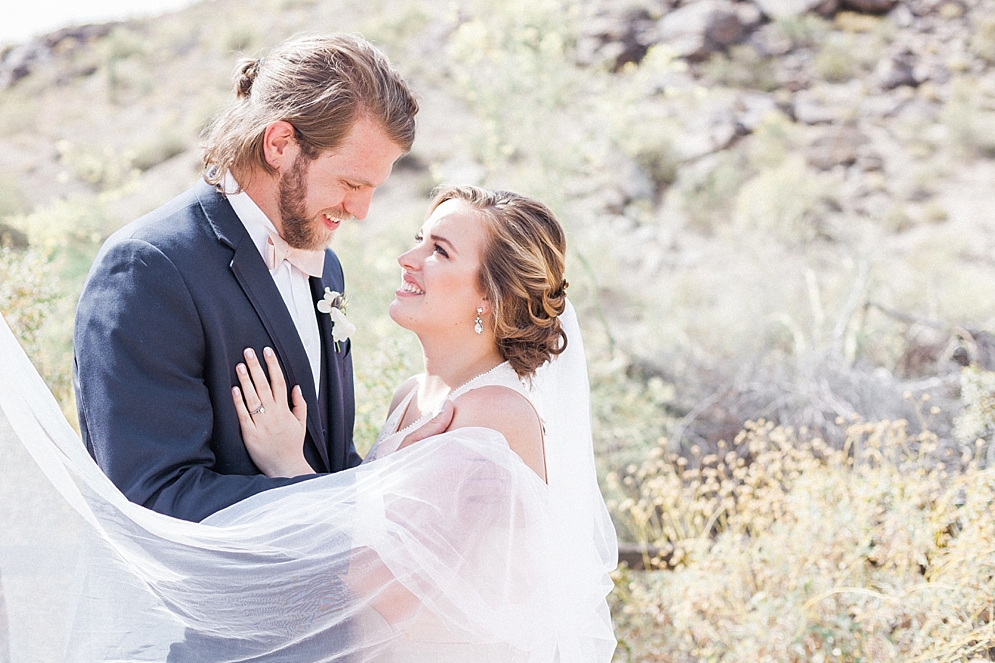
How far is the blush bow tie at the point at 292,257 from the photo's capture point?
2414 millimetres

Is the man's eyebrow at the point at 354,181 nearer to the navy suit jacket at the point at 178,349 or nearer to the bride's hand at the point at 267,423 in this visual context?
the navy suit jacket at the point at 178,349

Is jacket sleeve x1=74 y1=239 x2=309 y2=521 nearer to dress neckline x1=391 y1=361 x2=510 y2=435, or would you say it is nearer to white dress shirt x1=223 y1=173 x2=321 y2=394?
white dress shirt x1=223 y1=173 x2=321 y2=394

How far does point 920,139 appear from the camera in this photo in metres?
16.3

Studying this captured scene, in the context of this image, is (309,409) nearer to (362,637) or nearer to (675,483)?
(362,637)

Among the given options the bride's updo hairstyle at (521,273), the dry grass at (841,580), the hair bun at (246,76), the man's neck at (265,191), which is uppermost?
the hair bun at (246,76)

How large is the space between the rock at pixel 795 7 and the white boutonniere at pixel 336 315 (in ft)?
66.8

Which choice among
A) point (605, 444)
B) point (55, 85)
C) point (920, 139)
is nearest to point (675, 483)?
point (605, 444)

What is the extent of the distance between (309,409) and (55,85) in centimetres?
2118

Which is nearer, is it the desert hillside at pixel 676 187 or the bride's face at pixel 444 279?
the bride's face at pixel 444 279

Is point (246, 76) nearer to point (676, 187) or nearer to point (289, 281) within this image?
point (289, 281)

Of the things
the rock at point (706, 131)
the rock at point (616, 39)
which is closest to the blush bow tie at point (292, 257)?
the rock at point (706, 131)

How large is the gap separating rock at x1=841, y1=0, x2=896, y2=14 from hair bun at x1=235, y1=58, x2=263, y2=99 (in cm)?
2140

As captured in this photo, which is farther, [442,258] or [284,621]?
[442,258]

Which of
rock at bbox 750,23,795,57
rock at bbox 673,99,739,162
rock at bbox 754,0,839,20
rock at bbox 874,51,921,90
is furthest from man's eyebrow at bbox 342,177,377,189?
rock at bbox 754,0,839,20
